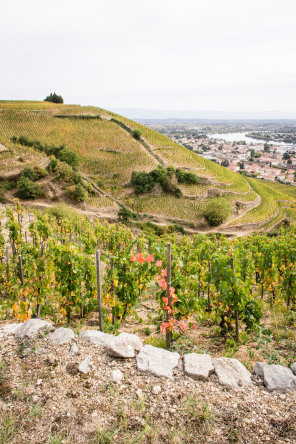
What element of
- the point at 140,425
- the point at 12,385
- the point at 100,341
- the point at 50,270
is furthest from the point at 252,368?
the point at 50,270

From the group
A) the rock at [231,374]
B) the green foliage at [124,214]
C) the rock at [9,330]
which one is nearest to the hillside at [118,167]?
the green foliage at [124,214]

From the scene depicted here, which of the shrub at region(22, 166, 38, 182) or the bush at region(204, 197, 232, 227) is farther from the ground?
the shrub at region(22, 166, 38, 182)

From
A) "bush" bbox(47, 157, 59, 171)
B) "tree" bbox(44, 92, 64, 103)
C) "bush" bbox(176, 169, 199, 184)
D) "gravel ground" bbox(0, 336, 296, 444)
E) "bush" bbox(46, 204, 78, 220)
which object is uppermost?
"tree" bbox(44, 92, 64, 103)

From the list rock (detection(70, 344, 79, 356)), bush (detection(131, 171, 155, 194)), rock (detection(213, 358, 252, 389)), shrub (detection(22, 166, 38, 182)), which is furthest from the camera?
bush (detection(131, 171, 155, 194))

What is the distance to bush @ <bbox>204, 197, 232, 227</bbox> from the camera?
107 feet

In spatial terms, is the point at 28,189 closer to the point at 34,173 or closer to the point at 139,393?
the point at 34,173

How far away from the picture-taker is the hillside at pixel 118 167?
32.6 metres

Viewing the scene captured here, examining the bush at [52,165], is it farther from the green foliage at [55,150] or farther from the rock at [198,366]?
the rock at [198,366]

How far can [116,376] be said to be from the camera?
378cm

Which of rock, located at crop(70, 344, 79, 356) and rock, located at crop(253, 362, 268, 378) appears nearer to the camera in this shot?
rock, located at crop(253, 362, 268, 378)

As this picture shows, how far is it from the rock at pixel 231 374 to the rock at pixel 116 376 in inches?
58.1

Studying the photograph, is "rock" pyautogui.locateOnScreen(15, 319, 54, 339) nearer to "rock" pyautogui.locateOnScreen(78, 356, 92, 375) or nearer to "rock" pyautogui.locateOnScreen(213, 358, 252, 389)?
"rock" pyautogui.locateOnScreen(78, 356, 92, 375)

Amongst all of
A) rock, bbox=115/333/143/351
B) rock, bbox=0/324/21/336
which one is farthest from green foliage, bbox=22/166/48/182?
rock, bbox=115/333/143/351

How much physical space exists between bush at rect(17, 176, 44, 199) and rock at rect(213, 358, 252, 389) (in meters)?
29.4
